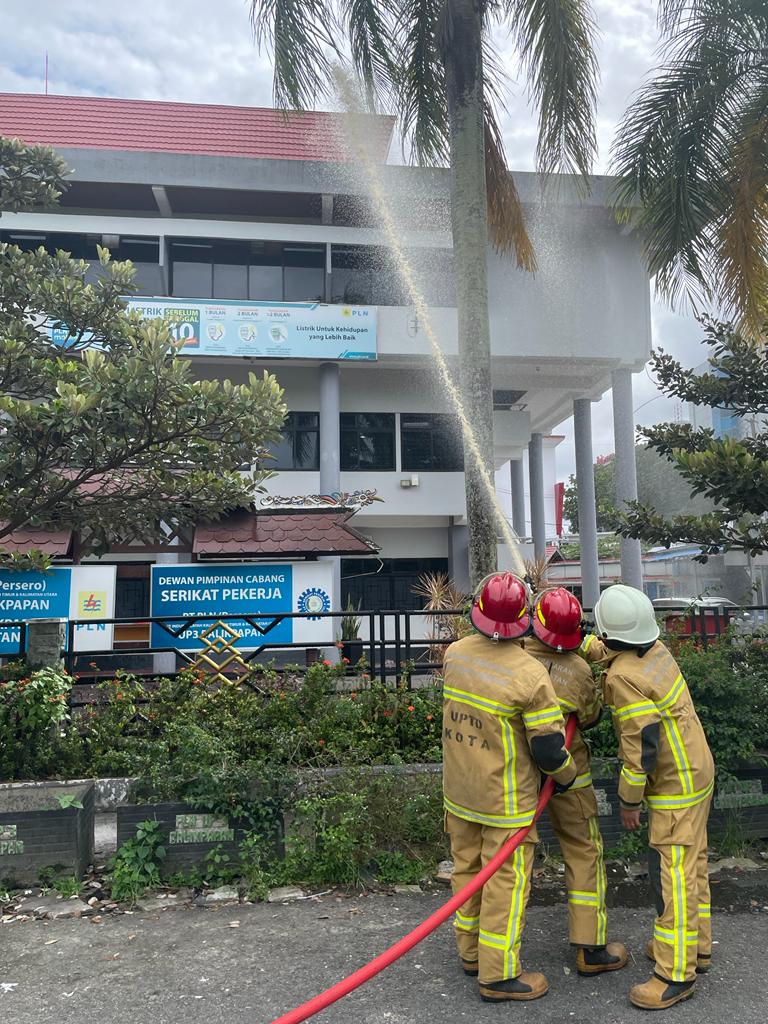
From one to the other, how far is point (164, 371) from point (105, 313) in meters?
1.06

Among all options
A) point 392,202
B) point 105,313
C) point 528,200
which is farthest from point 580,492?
point 105,313

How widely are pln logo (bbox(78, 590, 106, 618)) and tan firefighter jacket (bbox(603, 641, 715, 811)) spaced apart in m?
6.00

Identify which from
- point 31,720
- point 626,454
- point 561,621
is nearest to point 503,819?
point 561,621

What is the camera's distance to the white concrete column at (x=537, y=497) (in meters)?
24.2

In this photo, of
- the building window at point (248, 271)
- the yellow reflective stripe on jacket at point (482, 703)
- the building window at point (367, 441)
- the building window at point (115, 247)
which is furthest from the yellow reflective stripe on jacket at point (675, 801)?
the building window at point (367, 441)

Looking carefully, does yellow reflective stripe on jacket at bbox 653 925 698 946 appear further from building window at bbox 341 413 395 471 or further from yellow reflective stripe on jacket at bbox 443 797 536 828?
building window at bbox 341 413 395 471

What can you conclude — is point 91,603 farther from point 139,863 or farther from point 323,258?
point 323,258

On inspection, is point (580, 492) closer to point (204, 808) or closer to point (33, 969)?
point (204, 808)

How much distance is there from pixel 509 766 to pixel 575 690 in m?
0.57

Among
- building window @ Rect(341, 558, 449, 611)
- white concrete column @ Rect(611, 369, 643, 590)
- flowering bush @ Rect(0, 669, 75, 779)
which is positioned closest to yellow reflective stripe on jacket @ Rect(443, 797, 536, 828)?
flowering bush @ Rect(0, 669, 75, 779)

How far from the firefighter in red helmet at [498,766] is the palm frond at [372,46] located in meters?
8.06

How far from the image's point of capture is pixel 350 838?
4.59 metres

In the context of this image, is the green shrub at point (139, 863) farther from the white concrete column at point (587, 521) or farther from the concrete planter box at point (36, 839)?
the white concrete column at point (587, 521)

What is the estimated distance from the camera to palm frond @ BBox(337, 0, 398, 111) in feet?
29.2
